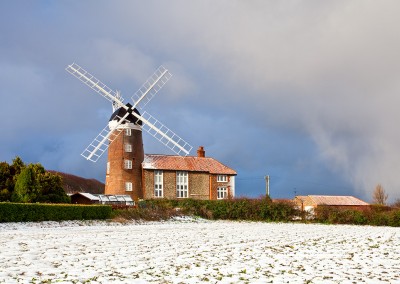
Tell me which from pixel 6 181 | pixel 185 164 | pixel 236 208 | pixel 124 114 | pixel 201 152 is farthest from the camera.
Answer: pixel 201 152

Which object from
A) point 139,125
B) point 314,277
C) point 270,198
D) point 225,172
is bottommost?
point 314,277

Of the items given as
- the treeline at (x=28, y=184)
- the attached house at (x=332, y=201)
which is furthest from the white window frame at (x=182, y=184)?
the treeline at (x=28, y=184)

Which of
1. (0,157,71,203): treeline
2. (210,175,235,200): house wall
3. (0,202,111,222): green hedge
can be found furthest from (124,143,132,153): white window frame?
(0,202,111,222): green hedge

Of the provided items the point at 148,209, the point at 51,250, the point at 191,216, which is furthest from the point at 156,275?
the point at 191,216

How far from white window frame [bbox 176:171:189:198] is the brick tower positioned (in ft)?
15.3

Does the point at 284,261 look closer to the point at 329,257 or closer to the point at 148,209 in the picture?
the point at 329,257

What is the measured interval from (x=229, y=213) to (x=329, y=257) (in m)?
28.4

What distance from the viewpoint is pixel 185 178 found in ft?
182

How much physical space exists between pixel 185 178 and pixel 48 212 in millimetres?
23959

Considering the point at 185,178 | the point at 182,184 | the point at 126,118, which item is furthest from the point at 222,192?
the point at 126,118

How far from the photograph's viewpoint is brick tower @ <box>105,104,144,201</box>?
51.1 m

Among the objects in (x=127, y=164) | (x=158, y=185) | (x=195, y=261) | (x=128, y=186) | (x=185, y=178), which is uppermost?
(x=127, y=164)

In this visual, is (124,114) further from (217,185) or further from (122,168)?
(217,185)

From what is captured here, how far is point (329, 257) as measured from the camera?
15.4 meters
